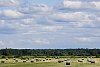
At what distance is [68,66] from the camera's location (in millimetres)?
66562
